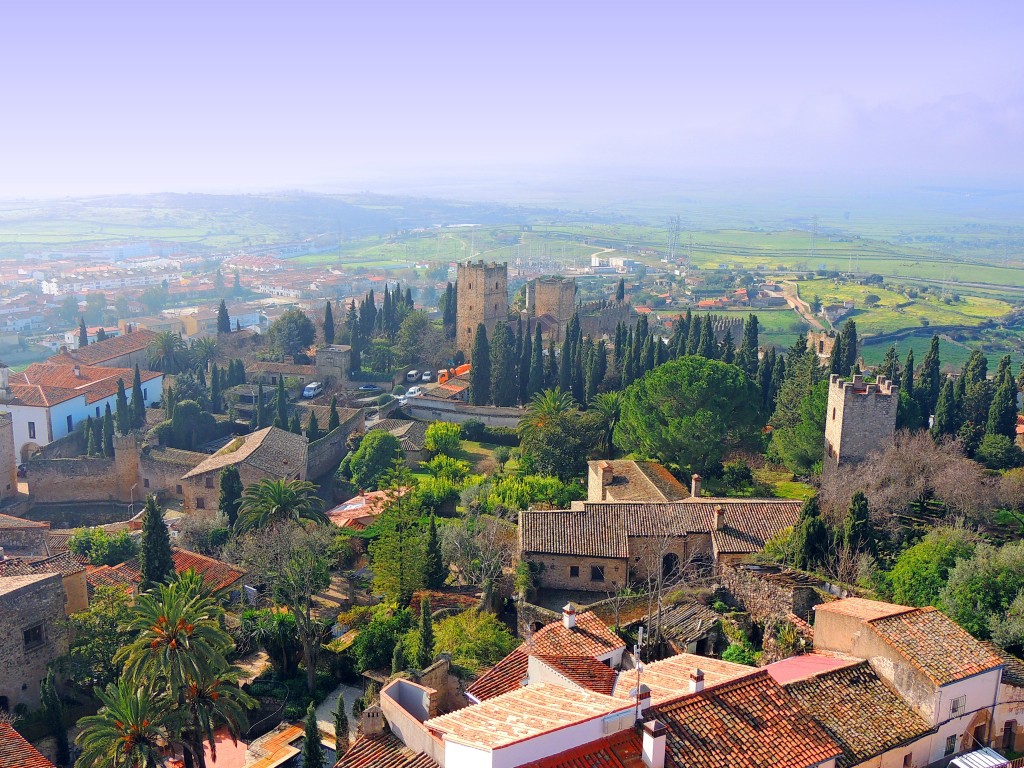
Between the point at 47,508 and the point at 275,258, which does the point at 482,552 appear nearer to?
the point at 47,508

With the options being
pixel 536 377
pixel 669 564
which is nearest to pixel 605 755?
pixel 669 564

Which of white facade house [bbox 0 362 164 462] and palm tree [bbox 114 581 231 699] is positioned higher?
palm tree [bbox 114 581 231 699]

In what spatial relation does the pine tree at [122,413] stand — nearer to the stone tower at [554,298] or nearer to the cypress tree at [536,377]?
the cypress tree at [536,377]

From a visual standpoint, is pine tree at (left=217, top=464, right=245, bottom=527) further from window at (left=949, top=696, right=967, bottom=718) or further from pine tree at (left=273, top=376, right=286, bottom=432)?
window at (left=949, top=696, right=967, bottom=718)

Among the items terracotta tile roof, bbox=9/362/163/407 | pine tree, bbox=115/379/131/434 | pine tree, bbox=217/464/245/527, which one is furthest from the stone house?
terracotta tile roof, bbox=9/362/163/407

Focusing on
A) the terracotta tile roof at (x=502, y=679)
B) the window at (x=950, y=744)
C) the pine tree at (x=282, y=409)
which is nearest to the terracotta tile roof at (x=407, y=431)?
the pine tree at (x=282, y=409)

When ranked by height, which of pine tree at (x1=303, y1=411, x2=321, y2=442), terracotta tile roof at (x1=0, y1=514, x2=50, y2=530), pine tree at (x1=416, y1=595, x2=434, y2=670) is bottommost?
terracotta tile roof at (x1=0, y1=514, x2=50, y2=530)
